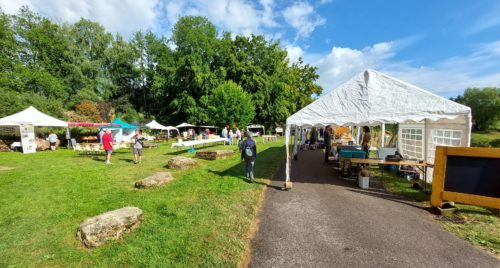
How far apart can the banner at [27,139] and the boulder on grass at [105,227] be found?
688 inches

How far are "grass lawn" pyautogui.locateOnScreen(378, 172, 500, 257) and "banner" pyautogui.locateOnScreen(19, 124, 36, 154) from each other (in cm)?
2234

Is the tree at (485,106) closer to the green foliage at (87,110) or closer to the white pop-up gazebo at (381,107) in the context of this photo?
the white pop-up gazebo at (381,107)

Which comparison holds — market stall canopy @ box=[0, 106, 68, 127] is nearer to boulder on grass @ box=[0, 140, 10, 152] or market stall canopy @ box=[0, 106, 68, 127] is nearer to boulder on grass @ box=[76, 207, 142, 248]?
boulder on grass @ box=[0, 140, 10, 152]

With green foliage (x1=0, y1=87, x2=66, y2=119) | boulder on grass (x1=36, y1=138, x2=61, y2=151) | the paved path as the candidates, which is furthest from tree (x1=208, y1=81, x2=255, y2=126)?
the paved path

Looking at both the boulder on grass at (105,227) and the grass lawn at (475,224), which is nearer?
the boulder on grass at (105,227)

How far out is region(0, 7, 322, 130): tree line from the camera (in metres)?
29.9

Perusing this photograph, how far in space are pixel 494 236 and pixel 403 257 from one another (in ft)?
7.21

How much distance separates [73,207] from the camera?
213 inches

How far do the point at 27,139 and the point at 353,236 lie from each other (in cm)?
2128

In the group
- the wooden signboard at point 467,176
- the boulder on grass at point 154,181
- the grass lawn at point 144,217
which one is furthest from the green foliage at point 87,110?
the wooden signboard at point 467,176

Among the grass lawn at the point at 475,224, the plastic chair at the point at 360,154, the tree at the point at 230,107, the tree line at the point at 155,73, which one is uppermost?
the tree line at the point at 155,73

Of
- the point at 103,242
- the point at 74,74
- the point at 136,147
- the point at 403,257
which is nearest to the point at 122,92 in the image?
the point at 74,74

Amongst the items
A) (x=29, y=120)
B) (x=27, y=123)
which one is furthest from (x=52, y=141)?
(x=27, y=123)

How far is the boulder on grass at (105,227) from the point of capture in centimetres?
376
